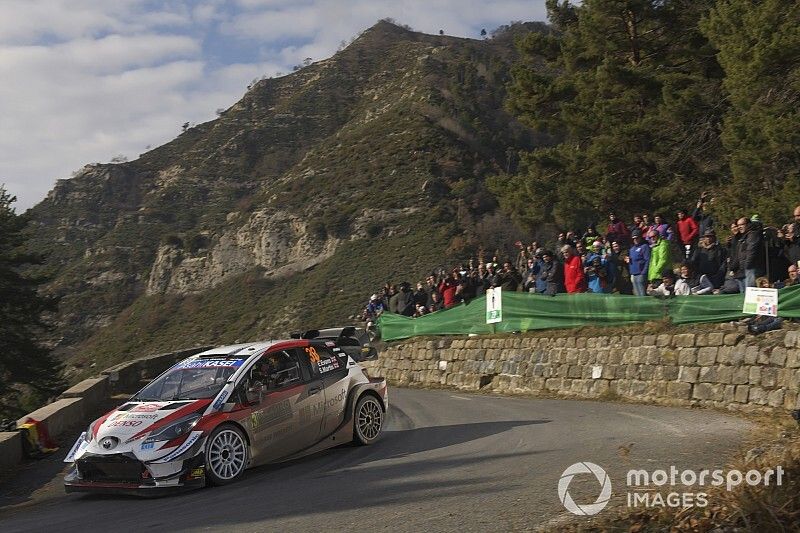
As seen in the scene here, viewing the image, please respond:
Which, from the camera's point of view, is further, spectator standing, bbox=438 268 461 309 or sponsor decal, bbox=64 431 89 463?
spectator standing, bbox=438 268 461 309

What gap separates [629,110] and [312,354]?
2160 cm

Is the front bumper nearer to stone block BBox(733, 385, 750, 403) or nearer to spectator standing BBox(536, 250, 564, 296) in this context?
stone block BBox(733, 385, 750, 403)

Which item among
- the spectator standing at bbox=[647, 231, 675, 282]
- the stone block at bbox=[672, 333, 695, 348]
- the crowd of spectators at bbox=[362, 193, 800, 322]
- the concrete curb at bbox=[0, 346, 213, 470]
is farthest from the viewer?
the spectator standing at bbox=[647, 231, 675, 282]

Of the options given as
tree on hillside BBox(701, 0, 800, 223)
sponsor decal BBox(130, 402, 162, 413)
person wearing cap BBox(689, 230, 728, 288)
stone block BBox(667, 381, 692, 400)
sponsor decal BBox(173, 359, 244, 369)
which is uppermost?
tree on hillside BBox(701, 0, 800, 223)

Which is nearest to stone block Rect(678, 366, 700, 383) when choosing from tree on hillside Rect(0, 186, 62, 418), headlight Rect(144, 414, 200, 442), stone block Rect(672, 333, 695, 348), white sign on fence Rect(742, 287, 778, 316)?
stone block Rect(672, 333, 695, 348)

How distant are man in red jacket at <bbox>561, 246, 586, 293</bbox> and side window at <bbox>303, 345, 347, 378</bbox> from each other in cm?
900

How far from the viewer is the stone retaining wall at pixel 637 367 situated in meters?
13.5

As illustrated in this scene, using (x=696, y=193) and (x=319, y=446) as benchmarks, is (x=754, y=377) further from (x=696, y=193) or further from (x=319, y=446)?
(x=696, y=193)

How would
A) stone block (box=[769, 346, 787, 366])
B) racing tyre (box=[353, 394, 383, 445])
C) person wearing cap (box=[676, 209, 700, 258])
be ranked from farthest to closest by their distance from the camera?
person wearing cap (box=[676, 209, 700, 258]) → stone block (box=[769, 346, 787, 366]) → racing tyre (box=[353, 394, 383, 445])

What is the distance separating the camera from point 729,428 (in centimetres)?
1135

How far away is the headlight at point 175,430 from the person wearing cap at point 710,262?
10685 millimetres

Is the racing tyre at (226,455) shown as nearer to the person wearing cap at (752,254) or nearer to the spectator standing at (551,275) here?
the person wearing cap at (752,254)

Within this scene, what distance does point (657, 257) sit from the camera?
1808 cm

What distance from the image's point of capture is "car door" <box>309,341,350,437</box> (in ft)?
36.9
